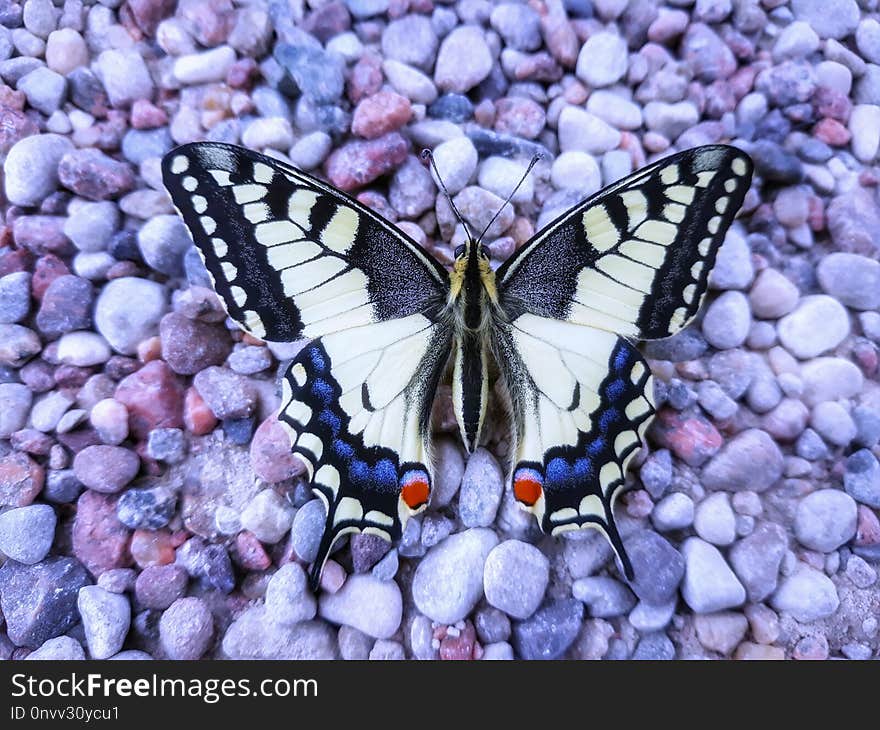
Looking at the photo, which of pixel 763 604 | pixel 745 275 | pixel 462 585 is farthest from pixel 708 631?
pixel 745 275

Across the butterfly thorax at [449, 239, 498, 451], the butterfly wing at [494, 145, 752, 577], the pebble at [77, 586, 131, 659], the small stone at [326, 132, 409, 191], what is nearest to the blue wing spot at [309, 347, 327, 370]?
the butterfly thorax at [449, 239, 498, 451]

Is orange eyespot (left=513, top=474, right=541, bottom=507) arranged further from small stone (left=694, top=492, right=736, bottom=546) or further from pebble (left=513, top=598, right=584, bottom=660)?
small stone (left=694, top=492, right=736, bottom=546)

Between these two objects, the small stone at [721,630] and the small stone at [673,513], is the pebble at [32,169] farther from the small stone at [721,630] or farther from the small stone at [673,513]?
the small stone at [721,630]

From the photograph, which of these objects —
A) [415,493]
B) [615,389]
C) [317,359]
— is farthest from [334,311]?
[615,389]

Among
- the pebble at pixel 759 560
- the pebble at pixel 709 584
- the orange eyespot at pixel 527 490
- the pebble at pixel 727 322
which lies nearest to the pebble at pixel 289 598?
the orange eyespot at pixel 527 490

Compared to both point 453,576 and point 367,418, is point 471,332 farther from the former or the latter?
point 453,576
